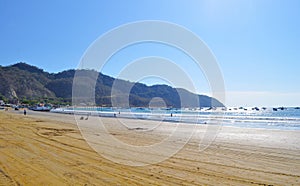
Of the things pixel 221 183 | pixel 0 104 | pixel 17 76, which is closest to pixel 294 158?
pixel 221 183

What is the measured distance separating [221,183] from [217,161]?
300 centimetres

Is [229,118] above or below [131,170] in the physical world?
above

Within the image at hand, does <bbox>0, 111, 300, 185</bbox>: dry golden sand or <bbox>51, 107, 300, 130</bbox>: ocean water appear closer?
<bbox>0, 111, 300, 185</bbox>: dry golden sand

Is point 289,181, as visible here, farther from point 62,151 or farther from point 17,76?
point 17,76

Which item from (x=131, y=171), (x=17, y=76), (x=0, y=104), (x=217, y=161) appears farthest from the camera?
(x=17, y=76)

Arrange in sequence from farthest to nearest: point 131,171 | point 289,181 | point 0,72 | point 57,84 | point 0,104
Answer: point 57,84 < point 0,72 < point 0,104 < point 131,171 < point 289,181

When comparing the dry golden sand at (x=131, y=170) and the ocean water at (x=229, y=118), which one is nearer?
the dry golden sand at (x=131, y=170)

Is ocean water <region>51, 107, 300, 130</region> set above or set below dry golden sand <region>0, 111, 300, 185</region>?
above

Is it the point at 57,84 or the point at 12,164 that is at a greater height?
the point at 57,84

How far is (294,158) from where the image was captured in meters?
10.6

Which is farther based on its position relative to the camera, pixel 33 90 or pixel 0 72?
pixel 33 90

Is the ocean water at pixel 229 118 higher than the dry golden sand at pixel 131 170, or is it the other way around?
the ocean water at pixel 229 118

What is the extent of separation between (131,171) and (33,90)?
14551 cm

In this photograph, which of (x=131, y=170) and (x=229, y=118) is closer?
(x=131, y=170)
